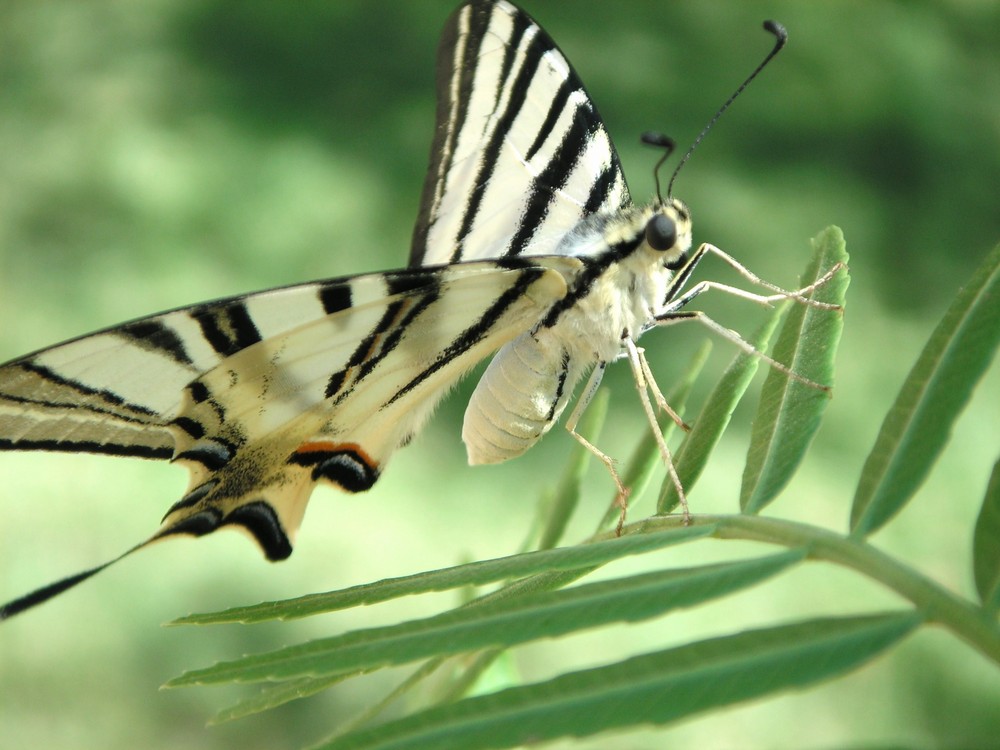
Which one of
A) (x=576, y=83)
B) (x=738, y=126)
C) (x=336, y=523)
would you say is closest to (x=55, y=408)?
(x=576, y=83)

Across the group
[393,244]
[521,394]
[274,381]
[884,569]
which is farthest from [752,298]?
[393,244]

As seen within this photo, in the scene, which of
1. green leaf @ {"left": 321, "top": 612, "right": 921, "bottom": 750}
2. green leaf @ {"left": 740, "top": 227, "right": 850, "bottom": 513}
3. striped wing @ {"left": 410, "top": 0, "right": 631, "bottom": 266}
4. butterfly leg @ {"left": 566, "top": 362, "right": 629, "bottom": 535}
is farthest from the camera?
striped wing @ {"left": 410, "top": 0, "right": 631, "bottom": 266}

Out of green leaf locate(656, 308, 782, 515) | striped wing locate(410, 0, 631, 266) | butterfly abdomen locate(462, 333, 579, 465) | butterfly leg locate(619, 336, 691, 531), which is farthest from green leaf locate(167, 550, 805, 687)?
striped wing locate(410, 0, 631, 266)

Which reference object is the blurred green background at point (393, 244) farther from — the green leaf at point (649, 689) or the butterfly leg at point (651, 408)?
the green leaf at point (649, 689)

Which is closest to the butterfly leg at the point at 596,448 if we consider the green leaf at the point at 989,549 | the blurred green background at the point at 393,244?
the green leaf at the point at 989,549

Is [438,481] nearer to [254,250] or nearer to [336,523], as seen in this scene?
[336,523]

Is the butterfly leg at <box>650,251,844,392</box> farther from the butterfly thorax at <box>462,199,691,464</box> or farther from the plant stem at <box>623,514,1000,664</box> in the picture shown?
the plant stem at <box>623,514,1000,664</box>
